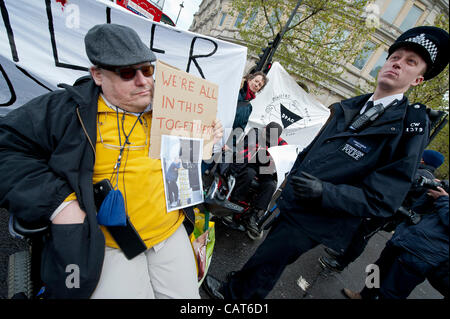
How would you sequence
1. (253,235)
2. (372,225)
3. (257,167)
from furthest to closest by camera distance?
(253,235)
(257,167)
(372,225)

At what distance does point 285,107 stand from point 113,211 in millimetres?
4776

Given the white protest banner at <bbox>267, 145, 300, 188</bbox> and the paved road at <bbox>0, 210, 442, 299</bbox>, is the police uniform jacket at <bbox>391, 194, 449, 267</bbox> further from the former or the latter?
the white protest banner at <bbox>267, 145, 300, 188</bbox>

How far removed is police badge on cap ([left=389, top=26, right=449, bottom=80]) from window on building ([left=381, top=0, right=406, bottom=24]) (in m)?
20.9

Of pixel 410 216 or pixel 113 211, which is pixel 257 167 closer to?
pixel 410 216

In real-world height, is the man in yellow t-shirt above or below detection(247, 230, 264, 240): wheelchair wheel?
above

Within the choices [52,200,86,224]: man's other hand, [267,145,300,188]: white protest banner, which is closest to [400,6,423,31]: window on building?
[267,145,300,188]: white protest banner

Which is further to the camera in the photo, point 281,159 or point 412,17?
point 412,17

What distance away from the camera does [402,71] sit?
4.08ft

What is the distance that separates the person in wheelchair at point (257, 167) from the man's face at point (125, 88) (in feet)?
5.88

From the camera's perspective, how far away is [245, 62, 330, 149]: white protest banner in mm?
4879

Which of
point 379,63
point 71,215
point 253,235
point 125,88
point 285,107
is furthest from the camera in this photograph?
point 379,63

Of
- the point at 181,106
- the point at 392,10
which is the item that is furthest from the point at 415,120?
the point at 392,10

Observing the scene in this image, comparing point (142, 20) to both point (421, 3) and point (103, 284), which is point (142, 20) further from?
point (421, 3)

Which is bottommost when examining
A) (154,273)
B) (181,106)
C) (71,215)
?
(154,273)
